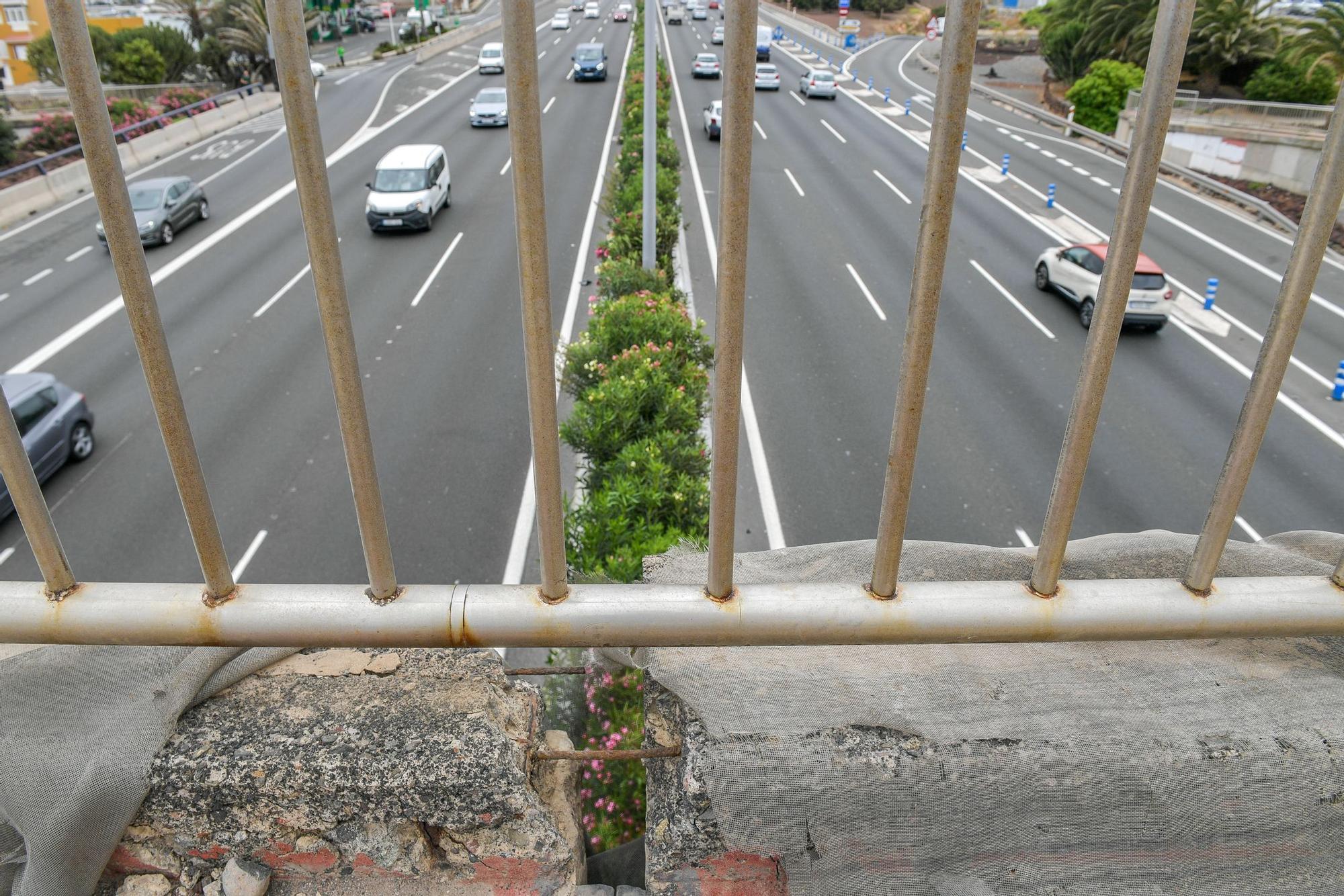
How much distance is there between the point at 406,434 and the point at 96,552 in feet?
15.0

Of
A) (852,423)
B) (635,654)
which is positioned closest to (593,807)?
(635,654)

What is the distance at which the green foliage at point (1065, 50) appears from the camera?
129 feet

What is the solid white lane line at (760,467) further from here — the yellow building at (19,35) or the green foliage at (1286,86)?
the yellow building at (19,35)

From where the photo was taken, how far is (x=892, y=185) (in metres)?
29.0

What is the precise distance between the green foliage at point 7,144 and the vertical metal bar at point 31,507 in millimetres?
32894

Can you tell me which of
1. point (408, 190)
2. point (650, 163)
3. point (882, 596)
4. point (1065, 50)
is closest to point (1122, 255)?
point (882, 596)

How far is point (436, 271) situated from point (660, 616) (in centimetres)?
2148

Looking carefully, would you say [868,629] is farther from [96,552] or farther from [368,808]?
[96,552]

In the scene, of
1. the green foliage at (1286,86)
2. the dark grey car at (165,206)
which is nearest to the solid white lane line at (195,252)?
the dark grey car at (165,206)

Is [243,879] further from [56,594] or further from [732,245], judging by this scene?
[732,245]

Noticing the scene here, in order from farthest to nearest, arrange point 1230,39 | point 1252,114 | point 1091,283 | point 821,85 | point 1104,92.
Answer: point 821,85, point 1104,92, point 1252,114, point 1230,39, point 1091,283

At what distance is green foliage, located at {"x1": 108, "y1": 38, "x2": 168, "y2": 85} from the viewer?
34875 mm

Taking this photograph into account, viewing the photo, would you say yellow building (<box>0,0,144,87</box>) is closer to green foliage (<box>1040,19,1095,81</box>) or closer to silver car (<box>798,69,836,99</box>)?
silver car (<box>798,69,836,99</box>)

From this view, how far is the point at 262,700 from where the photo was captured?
2504 mm
